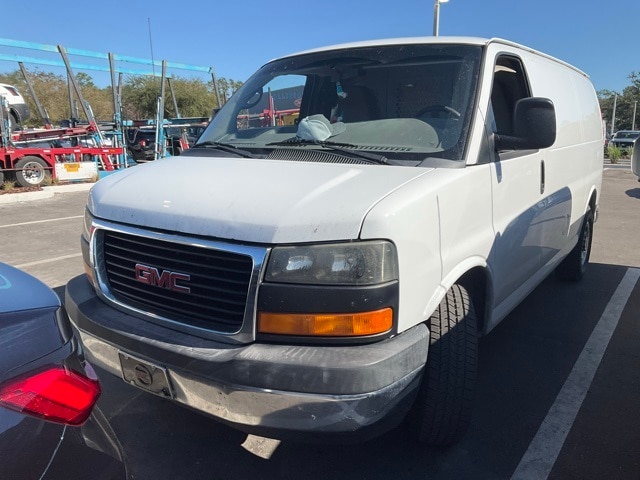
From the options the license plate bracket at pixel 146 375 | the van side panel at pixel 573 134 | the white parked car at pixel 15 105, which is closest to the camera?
the license plate bracket at pixel 146 375

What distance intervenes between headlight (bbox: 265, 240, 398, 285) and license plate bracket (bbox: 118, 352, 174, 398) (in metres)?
0.68

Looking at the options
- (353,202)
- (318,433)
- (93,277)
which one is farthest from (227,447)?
(353,202)

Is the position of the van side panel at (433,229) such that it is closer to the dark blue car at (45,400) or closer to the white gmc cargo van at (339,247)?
the white gmc cargo van at (339,247)

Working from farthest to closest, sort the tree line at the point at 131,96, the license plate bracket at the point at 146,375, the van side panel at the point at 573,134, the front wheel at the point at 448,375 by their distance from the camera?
the tree line at the point at 131,96
the van side panel at the point at 573,134
the front wheel at the point at 448,375
the license plate bracket at the point at 146,375

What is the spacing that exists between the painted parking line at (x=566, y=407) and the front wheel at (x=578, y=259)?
66 centimetres

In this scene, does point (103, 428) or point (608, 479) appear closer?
point (103, 428)

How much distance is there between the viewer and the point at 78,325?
2613mm

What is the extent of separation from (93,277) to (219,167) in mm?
870

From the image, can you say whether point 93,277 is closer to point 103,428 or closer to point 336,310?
point 103,428

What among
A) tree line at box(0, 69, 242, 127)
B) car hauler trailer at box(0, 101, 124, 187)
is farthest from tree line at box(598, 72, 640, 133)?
car hauler trailer at box(0, 101, 124, 187)

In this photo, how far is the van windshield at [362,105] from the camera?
9.21 ft

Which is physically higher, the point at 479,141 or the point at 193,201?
the point at 479,141

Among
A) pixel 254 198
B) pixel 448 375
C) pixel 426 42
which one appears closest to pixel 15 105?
pixel 426 42

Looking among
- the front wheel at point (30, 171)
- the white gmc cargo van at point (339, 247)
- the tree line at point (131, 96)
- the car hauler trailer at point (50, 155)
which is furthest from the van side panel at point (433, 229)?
the tree line at point (131, 96)
